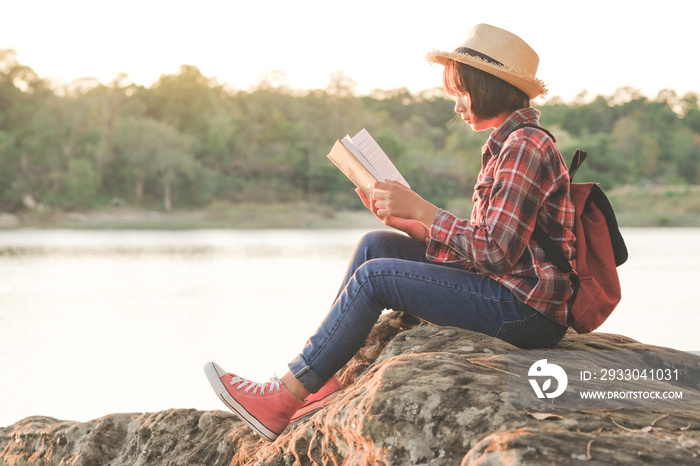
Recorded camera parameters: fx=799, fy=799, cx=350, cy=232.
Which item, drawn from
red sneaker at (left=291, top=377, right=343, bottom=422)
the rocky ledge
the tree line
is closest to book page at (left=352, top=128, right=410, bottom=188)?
the rocky ledge

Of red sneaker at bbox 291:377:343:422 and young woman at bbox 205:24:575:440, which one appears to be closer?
young woman at bbox 205:24:575:440

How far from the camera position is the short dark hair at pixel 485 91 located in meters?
1.84

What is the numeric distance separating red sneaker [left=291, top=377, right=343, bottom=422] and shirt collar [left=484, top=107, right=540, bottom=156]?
726 mm

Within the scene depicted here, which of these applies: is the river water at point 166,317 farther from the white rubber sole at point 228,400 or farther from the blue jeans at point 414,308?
the blue jeans at point 414,308

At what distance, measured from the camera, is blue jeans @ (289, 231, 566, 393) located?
5.98 ft

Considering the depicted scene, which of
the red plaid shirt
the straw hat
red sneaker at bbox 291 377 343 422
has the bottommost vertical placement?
red sneaker at bbox 291 377 343 422

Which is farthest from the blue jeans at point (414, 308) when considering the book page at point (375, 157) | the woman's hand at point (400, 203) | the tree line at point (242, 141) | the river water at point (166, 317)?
the tree line at point (242, 141)

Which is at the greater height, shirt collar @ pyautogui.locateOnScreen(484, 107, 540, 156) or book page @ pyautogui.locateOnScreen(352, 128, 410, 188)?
shirt collar @ pyautogui.locateOnScreen(484, 107, 540, 156)

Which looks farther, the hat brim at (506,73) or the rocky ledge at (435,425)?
the hat brim at (506,73)

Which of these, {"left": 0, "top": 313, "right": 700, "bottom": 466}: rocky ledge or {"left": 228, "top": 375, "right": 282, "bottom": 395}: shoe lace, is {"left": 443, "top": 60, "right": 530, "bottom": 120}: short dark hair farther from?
{"left": 228, "top": 375, "right": 282, "bottom": 395}: shoe lace

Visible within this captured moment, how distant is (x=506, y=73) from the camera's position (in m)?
1.81

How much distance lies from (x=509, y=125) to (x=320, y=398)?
0.83 m

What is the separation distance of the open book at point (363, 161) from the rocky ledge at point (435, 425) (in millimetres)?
403

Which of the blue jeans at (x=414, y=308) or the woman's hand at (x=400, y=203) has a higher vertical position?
the woman's hand at (x=400, y=203)
